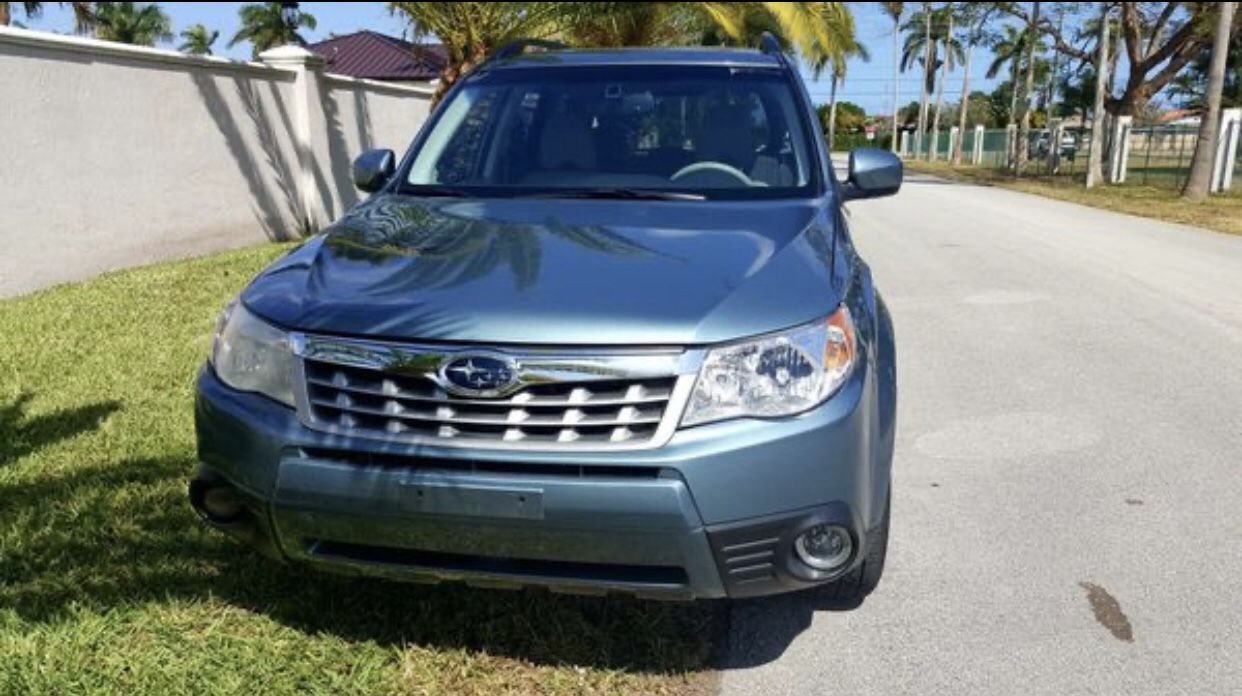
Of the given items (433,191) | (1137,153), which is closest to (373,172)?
(433,191)

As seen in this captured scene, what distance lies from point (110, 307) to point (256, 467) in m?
5.09

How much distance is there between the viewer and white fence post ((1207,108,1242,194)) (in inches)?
941

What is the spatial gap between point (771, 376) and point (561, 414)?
51 cm

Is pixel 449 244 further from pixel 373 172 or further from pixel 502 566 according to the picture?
pixel 373 172

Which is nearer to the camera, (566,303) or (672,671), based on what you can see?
(566,303)

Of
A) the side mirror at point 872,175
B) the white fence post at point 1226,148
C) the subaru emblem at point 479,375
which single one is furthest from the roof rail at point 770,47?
the white fence post at point 1226,148

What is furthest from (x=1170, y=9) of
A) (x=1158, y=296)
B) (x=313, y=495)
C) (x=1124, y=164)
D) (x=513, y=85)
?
(x=313, y=495)

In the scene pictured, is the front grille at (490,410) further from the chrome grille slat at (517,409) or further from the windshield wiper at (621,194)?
the windshield wiper at (621,194)

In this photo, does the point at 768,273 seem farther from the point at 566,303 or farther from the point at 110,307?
the point at 110,307

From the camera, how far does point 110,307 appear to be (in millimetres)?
6824

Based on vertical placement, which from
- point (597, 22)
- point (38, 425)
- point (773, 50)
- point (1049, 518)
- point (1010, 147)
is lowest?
point (1010, 147)

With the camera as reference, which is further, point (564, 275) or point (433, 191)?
point (433, 191)

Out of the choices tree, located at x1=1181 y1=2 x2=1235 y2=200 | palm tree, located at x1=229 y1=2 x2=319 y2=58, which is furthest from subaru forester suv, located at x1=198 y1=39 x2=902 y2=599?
palm tree, located at x1=229 y1=2 x2=319 y2=58

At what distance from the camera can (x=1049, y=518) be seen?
12.8 feet
